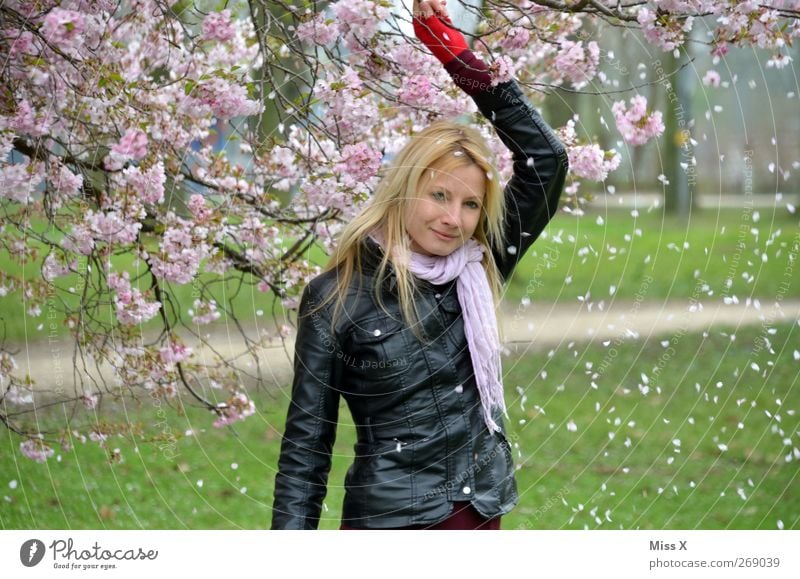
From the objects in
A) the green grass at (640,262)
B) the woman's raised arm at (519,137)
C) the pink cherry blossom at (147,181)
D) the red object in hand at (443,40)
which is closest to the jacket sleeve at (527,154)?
the woman's raised arm at (519,137)

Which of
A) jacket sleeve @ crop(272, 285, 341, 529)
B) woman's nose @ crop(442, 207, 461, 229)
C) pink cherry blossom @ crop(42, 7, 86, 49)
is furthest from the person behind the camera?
pink cherry blossom @ crop(42, 7, 86, 49)

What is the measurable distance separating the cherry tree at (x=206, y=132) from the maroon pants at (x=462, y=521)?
944 millimetres

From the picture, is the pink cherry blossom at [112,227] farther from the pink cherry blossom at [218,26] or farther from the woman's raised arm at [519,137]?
the woman's raised arm at [519,137]

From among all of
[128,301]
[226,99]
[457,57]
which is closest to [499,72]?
[457,57]

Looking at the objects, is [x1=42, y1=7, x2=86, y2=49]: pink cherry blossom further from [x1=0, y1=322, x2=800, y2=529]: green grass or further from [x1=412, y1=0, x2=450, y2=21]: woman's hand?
[x1=0, y1=322, x2=800, y2=529]: green grass

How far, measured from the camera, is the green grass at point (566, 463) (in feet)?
10.8

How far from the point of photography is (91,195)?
2.64 m

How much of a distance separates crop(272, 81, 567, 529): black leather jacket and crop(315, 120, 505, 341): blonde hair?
0.03 meters

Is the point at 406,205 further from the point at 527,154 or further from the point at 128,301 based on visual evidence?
the point at 128,301

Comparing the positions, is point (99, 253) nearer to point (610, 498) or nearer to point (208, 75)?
point (208, 75)

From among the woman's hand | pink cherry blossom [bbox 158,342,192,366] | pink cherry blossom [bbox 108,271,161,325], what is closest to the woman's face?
the woman's hand

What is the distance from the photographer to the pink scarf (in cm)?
186
